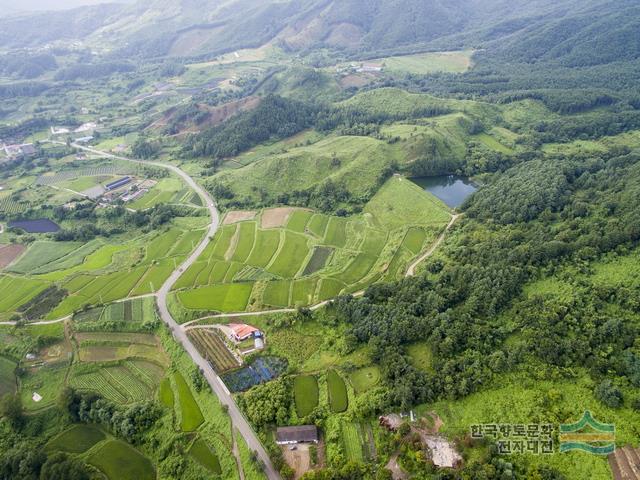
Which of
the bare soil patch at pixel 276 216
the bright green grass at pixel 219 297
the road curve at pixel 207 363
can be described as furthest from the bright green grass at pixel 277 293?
the bare soil patch at pixel 276 216

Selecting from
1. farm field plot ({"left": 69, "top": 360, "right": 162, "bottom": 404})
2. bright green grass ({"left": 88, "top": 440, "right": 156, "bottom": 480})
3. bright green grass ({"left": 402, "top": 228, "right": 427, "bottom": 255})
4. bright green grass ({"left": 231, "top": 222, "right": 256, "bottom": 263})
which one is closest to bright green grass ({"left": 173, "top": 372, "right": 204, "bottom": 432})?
farm field plot ({"left": 69, "top": 360, "right": 162, "bottom": 404})

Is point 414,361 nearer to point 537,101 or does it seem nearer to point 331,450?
point 331,450

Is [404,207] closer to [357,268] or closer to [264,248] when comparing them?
[357,268]

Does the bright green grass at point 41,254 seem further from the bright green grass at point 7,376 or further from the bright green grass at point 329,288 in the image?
the bright green grass at point 329,288

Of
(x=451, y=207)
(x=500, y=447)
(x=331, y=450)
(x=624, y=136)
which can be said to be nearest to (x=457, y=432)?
(x=500, y=447)

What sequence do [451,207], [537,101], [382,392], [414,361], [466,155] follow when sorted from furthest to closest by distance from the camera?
[537,101] < [466,155] < [451,207] < [414,361] < [382,392]

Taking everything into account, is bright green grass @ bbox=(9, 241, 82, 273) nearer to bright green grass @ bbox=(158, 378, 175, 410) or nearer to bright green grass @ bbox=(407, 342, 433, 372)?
bright green grass @ bbox=(158, 378, 175, 410)

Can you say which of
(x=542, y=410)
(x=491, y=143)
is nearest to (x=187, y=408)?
(x=542, y=410)
